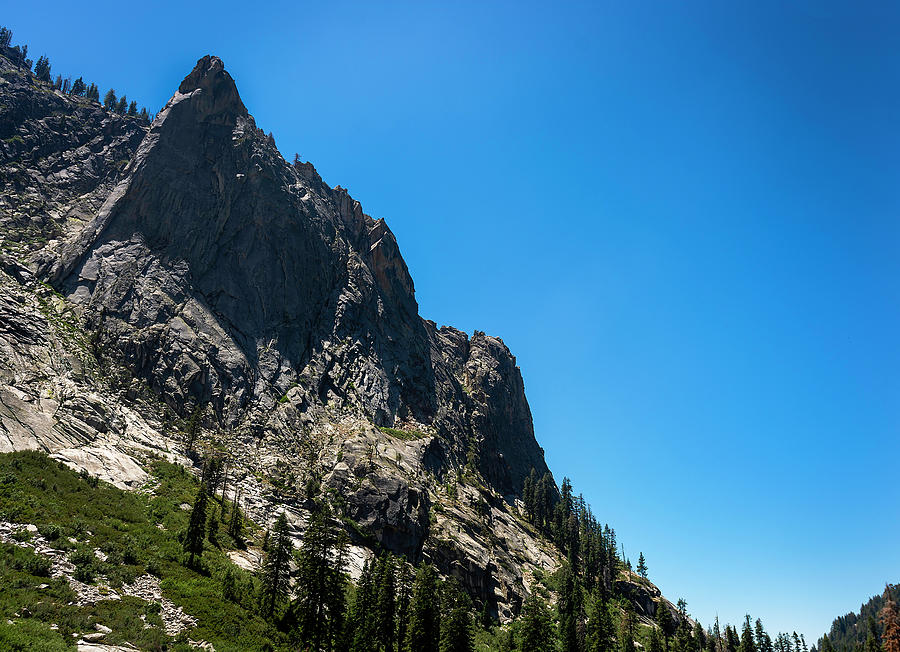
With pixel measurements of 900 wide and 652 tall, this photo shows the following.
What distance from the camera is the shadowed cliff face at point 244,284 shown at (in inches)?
4094

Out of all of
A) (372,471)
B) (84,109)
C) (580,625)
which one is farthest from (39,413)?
(84,109)

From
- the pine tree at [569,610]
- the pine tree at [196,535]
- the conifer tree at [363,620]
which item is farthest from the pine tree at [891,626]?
the pine tree at [196,535]

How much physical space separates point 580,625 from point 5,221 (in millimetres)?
144879

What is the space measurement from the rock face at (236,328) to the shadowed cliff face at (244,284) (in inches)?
18.1

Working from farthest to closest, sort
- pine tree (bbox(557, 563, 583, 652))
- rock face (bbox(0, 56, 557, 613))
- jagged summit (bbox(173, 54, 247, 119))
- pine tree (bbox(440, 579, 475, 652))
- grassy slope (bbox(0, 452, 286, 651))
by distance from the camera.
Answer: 1. jagged summit (bbox(173, 54, 247, 119))
2. rock face (bbox(0, 56, 557, 613))
3. pine tree (bbox(557, 563, 583, 652))
4. pine tree (bbox(440, 579, 475, 652))
5. grassy slope (bbox(0, 452, 286, 651))

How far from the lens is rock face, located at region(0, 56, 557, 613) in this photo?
86.9 meters

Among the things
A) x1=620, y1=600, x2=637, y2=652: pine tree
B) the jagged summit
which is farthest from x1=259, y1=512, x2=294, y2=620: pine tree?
the jagged summit

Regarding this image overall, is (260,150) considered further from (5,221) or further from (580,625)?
(580,625)

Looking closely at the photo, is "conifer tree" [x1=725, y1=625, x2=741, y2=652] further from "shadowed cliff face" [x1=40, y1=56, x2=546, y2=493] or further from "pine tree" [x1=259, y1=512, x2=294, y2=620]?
"pine tree" [x1=259, y1=512, x2=294, y2=620]

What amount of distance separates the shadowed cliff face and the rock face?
46 centimetres

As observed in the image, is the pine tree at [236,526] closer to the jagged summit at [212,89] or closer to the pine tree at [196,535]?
the pine tree at [196,535]

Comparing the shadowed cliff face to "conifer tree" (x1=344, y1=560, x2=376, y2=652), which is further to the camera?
the shadowed cliff face

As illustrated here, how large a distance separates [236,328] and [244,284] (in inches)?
519

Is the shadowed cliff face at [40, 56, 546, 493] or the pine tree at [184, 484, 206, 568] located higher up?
the shadowed cliff face at [40, 56, 546, 493]
